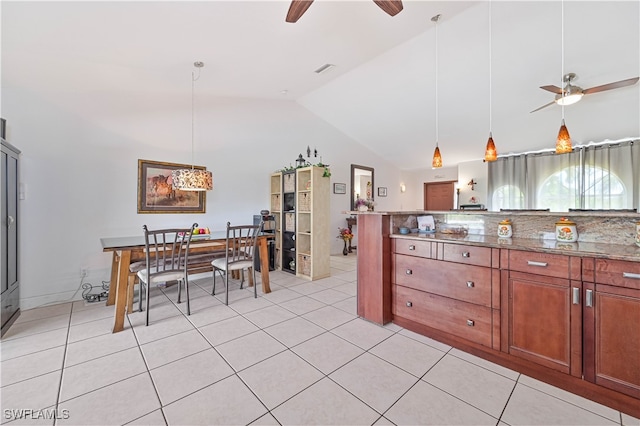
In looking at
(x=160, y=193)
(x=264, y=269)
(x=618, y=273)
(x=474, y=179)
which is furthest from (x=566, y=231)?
(x=474, y=179)

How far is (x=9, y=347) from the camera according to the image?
2.21m

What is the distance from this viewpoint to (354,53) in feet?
11.1

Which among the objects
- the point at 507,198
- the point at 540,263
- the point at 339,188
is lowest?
the point at 540,263

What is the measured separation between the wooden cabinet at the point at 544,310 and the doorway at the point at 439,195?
6600mm

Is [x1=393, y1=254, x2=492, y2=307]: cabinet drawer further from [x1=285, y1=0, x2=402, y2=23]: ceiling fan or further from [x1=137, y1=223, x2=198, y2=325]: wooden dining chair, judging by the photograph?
[x1=137, y1=223, x2=198, y2=325]: wooden dining chair

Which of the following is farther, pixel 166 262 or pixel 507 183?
pixel 507 183

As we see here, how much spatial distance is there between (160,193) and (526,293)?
14.5ft

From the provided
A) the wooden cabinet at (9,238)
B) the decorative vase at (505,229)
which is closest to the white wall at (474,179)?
the decorative vase at (505,229)

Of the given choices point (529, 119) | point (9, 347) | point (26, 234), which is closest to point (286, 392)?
point (9, 347)

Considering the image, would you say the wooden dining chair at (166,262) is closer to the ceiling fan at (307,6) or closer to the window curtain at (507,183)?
the ceiling fan at (307,6)

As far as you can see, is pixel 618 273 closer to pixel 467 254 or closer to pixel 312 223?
pixel 467 254

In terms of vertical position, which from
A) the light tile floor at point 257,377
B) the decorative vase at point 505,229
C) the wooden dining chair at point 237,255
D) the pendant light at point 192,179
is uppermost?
the pendant light at point 192,179

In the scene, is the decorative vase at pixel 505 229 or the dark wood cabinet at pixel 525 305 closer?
the dark wood cabinet at pixel 525 305

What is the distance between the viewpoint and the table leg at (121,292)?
2.51 m
